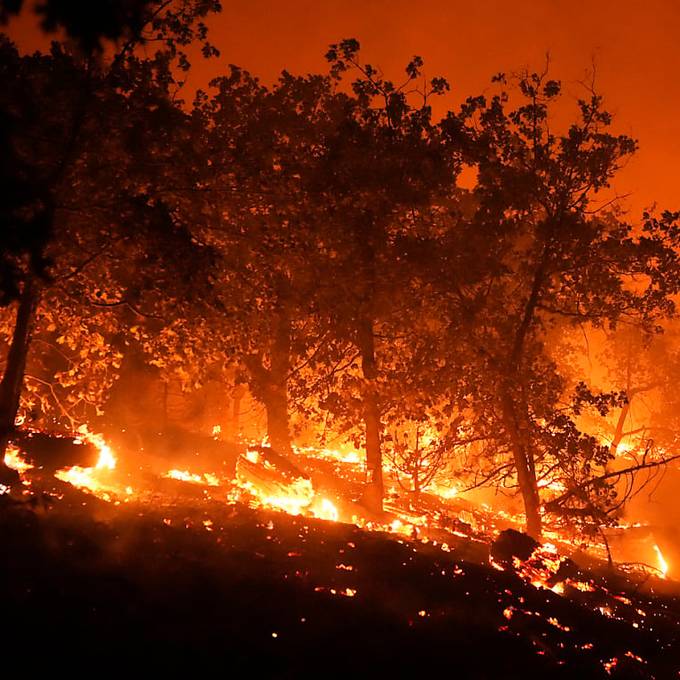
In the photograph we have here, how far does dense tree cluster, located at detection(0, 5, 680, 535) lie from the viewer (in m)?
10.6

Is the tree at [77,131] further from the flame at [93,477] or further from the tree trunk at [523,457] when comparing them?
the tree trunk at [523,457]

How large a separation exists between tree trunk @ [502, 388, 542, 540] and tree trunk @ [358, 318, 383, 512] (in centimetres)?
353

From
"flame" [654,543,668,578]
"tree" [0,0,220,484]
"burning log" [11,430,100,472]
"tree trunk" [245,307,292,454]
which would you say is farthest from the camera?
"flame" [654,543,668,578]

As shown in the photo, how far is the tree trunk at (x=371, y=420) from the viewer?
52.6 ft

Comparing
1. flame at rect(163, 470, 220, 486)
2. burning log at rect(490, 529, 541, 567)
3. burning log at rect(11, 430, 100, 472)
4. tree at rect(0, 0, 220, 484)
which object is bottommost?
burning log at rect(490, 529, 541, 567)

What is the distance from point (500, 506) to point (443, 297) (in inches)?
947

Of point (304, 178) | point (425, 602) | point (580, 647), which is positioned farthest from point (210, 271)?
point (580, 647)

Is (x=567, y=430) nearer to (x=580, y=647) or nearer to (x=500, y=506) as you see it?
(x=580, y=647)

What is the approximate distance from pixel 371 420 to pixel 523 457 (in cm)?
428

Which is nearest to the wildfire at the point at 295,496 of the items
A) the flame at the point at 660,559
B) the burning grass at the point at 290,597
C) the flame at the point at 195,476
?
the flame at the point at 195,476

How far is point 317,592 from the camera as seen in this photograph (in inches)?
283

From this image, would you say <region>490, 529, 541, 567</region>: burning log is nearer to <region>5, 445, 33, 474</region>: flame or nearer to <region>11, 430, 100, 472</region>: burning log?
<region>11, 430, 100, 472</region>: burning log

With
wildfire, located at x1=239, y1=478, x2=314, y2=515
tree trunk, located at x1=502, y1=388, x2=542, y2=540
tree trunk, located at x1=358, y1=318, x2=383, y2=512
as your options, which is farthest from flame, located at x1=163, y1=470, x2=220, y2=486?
tree trunk, located at x1=502, y1=388, x2=542, y2=540

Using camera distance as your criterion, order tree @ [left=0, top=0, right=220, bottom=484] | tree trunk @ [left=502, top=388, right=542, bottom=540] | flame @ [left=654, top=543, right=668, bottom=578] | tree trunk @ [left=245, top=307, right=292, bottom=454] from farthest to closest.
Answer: flame @ [left=654, top=543, right=668, bottom=578], tree trunk @ [left=245, top=307, right=292, bottom=454], tree trunk @ [left=502, top=388, right=542, bottom=540], tree @ [left=0, top=0, right=220, bottom=484]
